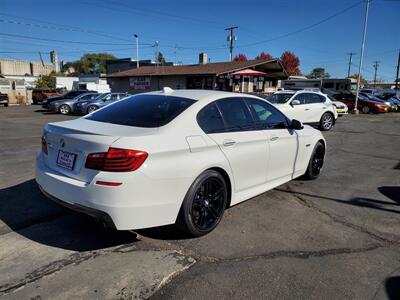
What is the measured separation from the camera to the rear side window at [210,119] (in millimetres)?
3828

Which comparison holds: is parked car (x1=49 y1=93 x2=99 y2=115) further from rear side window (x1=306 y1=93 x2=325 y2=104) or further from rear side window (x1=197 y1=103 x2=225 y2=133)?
rear side window (x1=197 y1=103 x2=225 y2=133)

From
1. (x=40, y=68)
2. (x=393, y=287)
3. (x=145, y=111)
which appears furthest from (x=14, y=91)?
(x=40, y=68)

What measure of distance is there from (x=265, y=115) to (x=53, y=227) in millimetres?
3084

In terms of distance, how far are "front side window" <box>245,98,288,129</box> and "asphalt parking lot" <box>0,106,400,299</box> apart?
3.66 ft

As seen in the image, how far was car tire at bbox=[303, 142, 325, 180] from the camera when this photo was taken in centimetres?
596

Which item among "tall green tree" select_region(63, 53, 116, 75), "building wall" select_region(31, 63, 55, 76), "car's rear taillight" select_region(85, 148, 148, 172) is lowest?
"car's rear taillight" select_region(85, 148, 148, 172)

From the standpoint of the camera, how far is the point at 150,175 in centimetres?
316

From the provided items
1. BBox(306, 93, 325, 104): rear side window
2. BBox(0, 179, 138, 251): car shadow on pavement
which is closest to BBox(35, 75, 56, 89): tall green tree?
BBox(306, 93, 325, 104): rear side window

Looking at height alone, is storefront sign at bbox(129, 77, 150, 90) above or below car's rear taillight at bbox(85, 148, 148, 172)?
above

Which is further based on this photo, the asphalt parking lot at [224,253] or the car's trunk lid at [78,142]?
the car's trunk lid at [78,142]

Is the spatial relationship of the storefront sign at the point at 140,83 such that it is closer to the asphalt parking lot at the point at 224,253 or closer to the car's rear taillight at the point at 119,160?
the asphalt parking lot at the point at 224,253

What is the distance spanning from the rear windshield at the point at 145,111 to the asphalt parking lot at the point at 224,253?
1245mm

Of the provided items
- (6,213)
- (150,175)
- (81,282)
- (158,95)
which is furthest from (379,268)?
(6,213)

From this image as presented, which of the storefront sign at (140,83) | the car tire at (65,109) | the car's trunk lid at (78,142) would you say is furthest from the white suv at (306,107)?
the storefront sign at (140,83)
